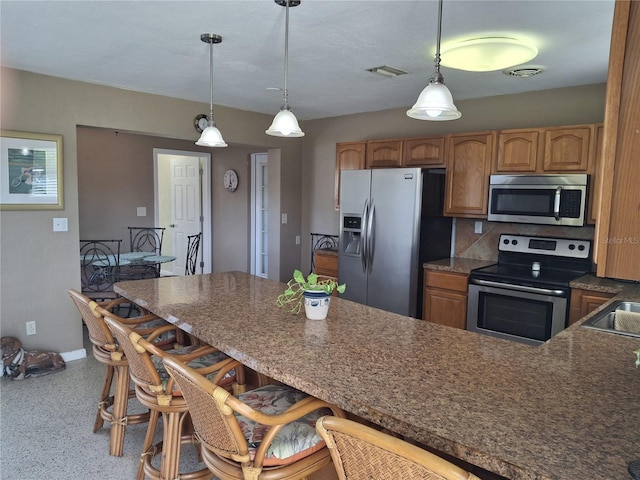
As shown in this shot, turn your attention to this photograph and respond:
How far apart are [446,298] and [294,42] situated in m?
2.38

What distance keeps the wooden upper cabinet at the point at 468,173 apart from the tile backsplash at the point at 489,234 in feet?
1.18

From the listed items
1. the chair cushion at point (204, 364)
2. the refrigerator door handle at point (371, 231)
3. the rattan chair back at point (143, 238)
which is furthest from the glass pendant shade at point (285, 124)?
the rattan chair back at point (143, 238)

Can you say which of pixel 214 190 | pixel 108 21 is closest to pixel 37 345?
pixel 108 21

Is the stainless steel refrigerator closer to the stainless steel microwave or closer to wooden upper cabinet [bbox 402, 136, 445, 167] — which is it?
wooden upper cabinet [bbox 402, 136, 445, 167]

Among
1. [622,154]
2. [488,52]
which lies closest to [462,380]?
[622,154]

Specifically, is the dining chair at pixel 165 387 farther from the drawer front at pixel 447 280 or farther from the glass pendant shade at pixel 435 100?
the drawer front at pixel 447 280

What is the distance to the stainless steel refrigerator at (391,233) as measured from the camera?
380 cm

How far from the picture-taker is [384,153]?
4406 mm

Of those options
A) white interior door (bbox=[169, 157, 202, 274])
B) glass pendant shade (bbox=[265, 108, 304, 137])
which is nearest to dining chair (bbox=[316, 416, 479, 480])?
glass pendant shade (bbox=[265, 108, 304, 137])

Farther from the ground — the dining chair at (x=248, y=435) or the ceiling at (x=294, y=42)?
the ceiling at (x=294, y=42)

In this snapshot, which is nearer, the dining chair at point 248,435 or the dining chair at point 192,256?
the dining chair at point 248,435

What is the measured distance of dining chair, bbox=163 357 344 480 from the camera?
1272 mm

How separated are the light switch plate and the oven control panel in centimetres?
384

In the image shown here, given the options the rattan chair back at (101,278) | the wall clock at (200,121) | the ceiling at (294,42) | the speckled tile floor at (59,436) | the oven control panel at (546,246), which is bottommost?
the speckled tile floor at (59,436)
